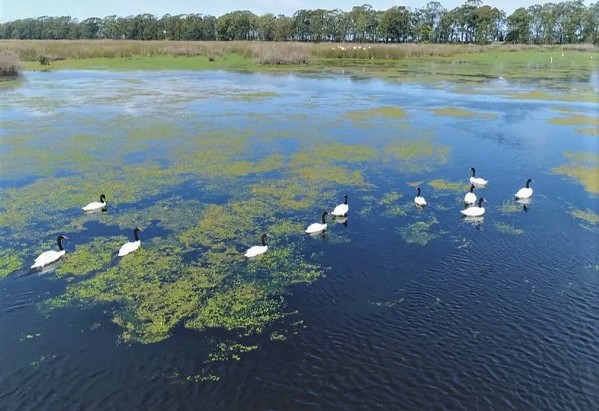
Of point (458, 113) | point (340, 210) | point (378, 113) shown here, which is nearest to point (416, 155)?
point (340, 210)

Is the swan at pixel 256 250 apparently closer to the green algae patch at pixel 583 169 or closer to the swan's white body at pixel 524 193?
the swan's white body at pixel 524 193

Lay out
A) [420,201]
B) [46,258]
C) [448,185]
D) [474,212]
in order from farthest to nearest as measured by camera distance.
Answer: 1. [448,185]
2. [420,201]
3. [474,212]
4. [46,258]

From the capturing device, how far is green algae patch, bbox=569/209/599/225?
14070 millimetres

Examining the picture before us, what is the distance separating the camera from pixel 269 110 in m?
29.9

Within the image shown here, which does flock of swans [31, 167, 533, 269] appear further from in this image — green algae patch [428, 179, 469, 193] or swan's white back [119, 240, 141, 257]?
green algae patch [428, 179, 469, 193]

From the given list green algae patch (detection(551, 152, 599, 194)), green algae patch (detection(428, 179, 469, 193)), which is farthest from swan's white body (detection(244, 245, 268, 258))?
green algae patch (detection(551, 152, 599, 194))

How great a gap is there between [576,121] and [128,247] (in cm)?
2477

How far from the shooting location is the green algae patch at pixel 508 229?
1342 cm

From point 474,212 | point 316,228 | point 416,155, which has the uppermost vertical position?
point 416,155

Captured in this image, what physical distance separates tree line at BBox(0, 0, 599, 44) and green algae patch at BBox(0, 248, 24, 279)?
101m

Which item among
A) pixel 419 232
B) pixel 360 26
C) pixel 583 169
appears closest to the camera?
pixel 419 232

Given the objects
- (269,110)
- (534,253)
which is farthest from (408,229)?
(269,110)

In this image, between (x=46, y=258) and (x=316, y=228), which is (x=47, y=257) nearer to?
(x=46, y=258)

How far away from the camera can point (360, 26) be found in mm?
106688
